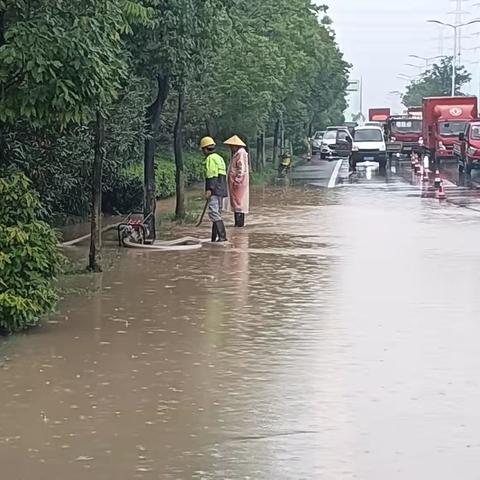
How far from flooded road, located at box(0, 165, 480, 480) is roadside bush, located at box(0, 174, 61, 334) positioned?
0.97 ft

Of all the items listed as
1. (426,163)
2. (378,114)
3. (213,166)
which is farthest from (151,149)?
(378,114)

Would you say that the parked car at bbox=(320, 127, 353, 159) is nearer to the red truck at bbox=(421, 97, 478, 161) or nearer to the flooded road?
the red truck at bbox=(421, 97, 478, 161)

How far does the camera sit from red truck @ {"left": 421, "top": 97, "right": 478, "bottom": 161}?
48.9 metres

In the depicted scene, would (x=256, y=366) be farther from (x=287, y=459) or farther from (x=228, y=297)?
(x=228, y=297)

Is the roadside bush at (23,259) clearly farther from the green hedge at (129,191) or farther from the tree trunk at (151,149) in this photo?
the green hedge at (129,191)

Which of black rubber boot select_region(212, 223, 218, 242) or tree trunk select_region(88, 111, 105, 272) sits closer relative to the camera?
tree trunk select_region(88, 111, 105, 272)

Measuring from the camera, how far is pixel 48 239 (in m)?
9.89

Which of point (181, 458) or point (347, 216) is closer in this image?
point (181, 458)

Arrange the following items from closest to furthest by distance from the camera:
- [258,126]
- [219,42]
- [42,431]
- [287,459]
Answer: [287,459] → [42,431] → [219,42] → [258,126]

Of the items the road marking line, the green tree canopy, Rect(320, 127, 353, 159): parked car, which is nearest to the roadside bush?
the road marking line

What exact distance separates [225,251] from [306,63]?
25.3m

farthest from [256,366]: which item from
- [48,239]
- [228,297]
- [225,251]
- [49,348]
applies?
[225,251]

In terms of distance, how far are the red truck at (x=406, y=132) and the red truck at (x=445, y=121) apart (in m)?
5.89

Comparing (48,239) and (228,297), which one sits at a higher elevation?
(48,239)
